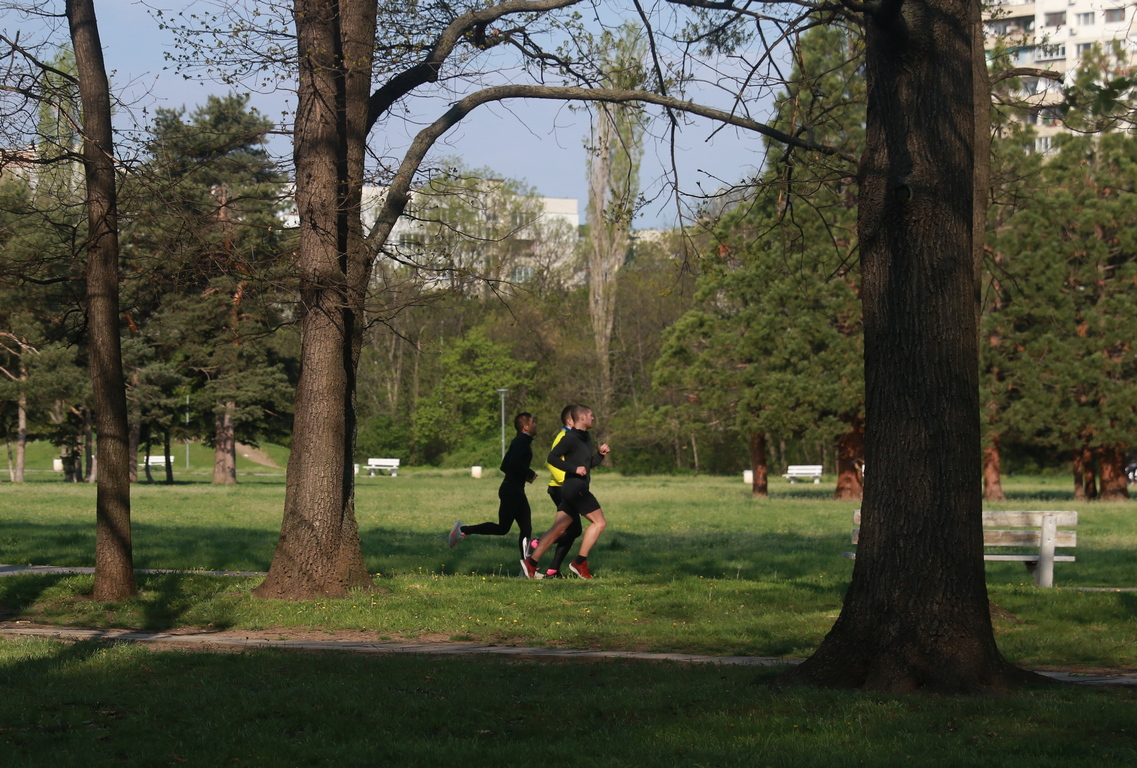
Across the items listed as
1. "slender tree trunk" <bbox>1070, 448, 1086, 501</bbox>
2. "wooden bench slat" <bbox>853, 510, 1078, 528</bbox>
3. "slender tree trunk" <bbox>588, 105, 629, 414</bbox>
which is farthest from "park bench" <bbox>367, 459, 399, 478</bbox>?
"wooden bench slat" <bbox>853, 510, 1078, 528</bbox>

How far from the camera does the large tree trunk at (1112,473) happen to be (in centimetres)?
3609

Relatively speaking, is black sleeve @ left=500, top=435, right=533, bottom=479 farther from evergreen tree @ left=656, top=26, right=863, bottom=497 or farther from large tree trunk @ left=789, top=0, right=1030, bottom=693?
evergreen tree @ left=656, top=26, right=863, bottom=497

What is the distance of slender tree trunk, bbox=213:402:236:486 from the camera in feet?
155

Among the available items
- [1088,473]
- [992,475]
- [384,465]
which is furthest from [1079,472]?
[384,465]

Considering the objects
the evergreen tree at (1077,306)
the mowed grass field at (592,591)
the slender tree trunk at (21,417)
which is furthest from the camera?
the slender tree trunk at (21,417)

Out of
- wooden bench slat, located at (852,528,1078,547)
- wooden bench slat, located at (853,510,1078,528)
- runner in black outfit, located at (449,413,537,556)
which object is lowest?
wooden bench slat, located at (852,528,1078,547)

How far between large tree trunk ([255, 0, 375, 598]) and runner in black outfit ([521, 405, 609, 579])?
2.30 meters

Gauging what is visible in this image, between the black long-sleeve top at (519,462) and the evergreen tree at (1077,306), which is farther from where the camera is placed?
the evergreen tree at (1077,306)

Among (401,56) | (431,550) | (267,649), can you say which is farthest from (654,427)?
(267,649)

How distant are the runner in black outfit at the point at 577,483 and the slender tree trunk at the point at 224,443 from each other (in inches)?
1416

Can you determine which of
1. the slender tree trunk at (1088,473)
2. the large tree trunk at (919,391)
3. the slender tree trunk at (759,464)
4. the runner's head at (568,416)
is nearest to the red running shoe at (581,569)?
the runner's head at (568,416)

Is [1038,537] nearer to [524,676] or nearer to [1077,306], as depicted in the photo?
[524,676]

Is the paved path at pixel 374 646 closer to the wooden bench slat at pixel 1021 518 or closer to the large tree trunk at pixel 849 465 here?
the wooden bench slat at pixel 1021 518

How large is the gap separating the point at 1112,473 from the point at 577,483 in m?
29.2
